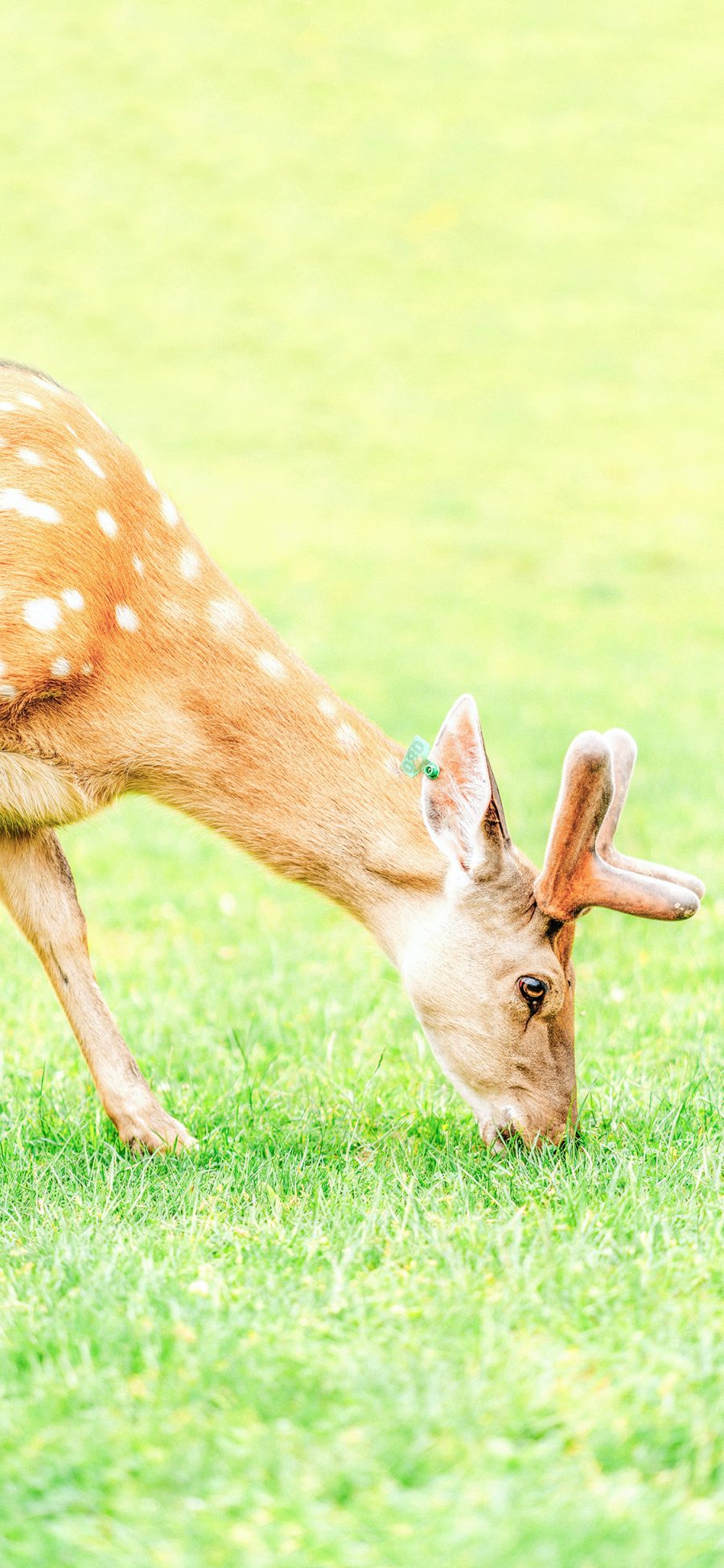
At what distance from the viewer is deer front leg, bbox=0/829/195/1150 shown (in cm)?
480

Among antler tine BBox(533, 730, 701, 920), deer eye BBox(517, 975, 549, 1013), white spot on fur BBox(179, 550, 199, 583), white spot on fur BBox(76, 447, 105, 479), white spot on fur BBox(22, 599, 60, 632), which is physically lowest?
deer eye BBox(517, 975, 549, 1013)

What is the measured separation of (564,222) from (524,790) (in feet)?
68.7

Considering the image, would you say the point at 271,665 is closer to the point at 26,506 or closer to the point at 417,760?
the point at 417,760

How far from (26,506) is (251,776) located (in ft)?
3.00

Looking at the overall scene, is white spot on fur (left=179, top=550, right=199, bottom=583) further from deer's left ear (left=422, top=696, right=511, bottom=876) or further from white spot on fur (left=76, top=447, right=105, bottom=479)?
deer's left ear (left=422, top=696, right=511, bottom=876)

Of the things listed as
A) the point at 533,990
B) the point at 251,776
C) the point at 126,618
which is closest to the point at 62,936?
the point at 251,776

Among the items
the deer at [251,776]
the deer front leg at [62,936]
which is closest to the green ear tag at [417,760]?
the deer at [251,776]

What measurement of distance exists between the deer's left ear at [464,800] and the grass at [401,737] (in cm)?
77

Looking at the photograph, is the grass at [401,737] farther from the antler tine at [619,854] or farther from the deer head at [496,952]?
the antler tine at [619,854]

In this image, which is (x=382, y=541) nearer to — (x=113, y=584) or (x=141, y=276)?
(x=141, y=276)

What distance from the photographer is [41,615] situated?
4375 millimetres

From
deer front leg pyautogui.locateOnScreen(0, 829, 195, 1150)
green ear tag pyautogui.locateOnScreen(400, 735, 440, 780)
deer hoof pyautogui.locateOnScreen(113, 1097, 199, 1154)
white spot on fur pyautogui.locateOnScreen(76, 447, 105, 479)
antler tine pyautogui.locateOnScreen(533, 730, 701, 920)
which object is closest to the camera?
antler tine pyautogui.locateOnScreen(533, 730, 701, 920)

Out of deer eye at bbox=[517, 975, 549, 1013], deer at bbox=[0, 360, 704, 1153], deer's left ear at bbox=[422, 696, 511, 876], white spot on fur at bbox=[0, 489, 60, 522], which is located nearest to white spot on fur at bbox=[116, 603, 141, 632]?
deer at bbox=[0, 360, 704, 1153]

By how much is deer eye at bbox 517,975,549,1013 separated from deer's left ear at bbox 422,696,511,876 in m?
0.29
